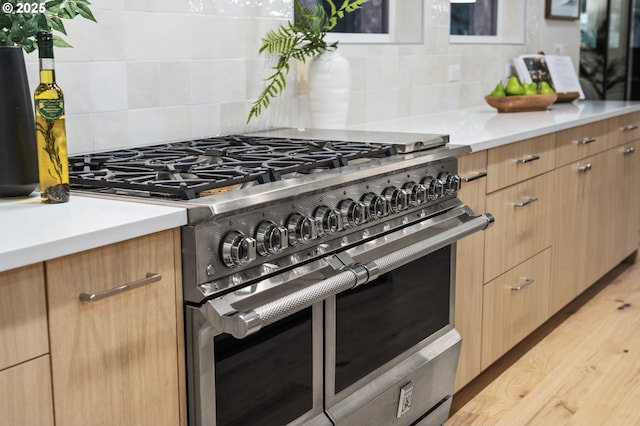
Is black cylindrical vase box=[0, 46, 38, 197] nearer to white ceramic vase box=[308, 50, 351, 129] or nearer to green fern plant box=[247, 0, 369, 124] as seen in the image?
green fern plant box=[247, 0, 369, 124]

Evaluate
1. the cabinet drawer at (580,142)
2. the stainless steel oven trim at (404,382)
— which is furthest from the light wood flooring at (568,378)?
the cabinet drawer at (580,142)

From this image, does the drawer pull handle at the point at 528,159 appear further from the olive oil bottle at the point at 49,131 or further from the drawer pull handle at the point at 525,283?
the olive oil bottle at the point at 49,131

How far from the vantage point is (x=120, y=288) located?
133cm

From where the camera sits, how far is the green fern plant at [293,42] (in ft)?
8.58

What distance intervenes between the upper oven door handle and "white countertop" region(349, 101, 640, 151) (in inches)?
21.4

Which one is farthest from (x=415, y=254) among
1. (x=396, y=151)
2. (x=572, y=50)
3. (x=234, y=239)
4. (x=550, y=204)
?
(x=572, y=50)

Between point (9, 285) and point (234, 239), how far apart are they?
1.45ft

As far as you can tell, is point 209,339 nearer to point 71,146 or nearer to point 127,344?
point 127,344

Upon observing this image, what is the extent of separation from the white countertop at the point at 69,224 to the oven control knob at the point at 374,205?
0.60 m

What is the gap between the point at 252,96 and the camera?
2.62 metres

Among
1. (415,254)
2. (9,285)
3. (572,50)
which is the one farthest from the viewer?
(572,50)

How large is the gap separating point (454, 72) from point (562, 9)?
1.34 meters

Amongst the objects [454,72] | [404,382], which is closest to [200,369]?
[404,382]

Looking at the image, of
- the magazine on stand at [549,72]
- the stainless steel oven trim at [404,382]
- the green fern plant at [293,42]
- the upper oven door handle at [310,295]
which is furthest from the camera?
the magazine on stand at [549,72]
